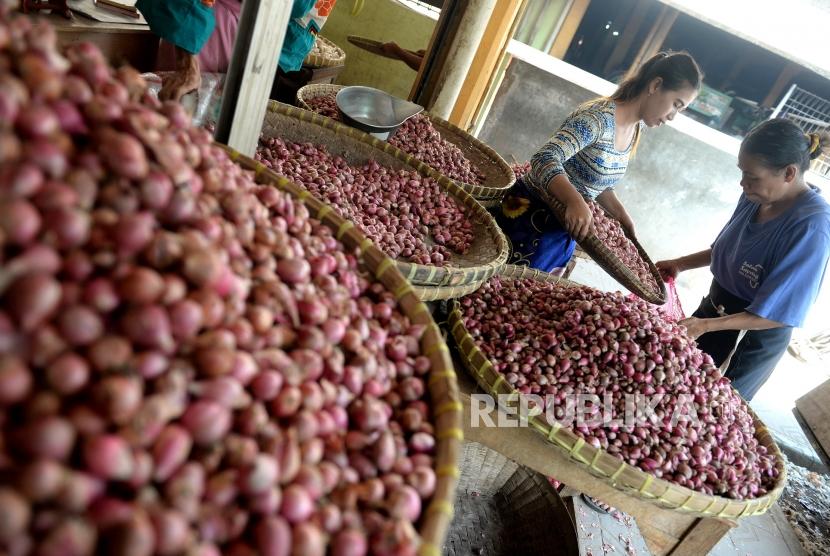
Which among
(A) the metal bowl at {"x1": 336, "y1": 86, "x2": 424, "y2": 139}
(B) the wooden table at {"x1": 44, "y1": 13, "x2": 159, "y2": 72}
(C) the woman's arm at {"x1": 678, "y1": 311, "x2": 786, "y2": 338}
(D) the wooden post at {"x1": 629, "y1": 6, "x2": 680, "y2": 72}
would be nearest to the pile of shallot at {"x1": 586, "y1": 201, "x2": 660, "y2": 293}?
(C) the woman's arm at {"x1": 678, "y1": 311, "x2": 786, "y2": 338}

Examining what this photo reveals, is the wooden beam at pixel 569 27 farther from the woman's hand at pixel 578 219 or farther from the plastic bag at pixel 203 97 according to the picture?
the plastic bag at pixel 203 97

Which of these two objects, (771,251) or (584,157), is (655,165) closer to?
(771,251)

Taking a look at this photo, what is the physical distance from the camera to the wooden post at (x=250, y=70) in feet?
3.98

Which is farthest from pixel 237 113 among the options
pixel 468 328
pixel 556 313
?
pixel 556 313

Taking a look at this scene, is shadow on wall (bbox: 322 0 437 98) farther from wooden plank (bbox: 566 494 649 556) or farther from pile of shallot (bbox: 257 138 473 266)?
wooden plank (bbox: 566 494 649 556)

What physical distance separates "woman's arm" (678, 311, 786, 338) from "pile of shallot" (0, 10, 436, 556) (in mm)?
2053

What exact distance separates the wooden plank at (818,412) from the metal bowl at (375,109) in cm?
320

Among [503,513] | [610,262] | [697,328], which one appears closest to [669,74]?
[610,262]

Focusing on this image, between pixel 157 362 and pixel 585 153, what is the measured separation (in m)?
2.32

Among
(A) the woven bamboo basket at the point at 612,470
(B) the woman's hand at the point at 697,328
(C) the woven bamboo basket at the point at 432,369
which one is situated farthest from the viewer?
(B) the woman's hand at the point at 697,328

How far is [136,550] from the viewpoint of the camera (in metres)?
0.54

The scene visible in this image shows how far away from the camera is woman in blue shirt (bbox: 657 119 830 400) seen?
2.39 m

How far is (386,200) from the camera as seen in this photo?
7.09 ft

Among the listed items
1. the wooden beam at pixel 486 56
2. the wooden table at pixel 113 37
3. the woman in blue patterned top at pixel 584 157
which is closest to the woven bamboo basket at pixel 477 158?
the woman in blue patterned top at pixel 584 157
